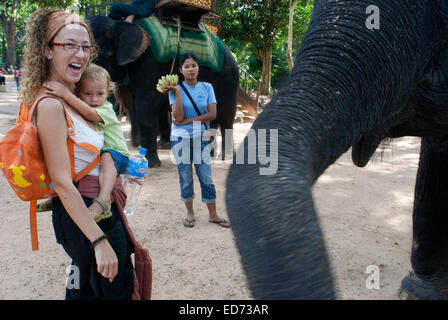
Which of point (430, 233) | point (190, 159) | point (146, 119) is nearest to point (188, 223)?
point (190, 159)

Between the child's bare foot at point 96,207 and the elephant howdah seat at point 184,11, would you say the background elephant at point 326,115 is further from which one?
the elephant howdah seat at point 184,11

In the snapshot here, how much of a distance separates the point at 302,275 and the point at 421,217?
2.15 metres

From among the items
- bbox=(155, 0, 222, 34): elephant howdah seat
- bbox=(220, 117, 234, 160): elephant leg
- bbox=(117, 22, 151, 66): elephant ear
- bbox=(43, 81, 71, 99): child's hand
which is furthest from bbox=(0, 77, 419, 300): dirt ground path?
bbox=(155, 0, 222, 34): elephant howdah seat

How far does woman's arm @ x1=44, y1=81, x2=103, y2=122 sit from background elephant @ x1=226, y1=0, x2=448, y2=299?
836 millimetres

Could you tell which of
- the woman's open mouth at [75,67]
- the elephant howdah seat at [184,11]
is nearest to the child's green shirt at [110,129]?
the woman's open mouth at [75,67]

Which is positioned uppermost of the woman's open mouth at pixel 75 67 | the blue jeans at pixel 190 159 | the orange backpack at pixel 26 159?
the woman's open mouth at pixel 75 67

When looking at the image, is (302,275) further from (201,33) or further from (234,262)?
(201,33)

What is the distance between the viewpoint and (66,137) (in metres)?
1.54

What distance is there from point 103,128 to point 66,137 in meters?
0.31

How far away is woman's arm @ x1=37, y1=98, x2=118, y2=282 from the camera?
1497 millimetres

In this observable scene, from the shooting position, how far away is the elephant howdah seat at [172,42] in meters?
5.89

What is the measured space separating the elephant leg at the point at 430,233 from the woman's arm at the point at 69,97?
6.51 feet

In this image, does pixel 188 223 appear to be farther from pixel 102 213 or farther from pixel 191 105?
pixel 102 213

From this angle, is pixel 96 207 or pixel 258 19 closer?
pixel 96 207
